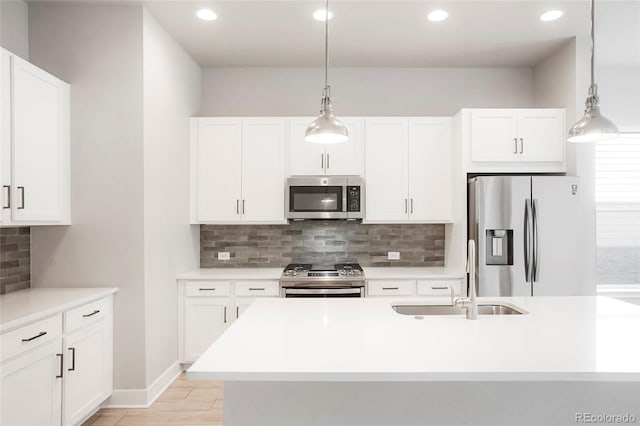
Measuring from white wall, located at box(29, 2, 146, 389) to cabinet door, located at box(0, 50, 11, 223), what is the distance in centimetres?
63

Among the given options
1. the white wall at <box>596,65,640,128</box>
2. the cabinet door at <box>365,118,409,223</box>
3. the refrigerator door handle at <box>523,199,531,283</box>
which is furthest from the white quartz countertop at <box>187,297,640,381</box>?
the white wall at <box>596,65,640,128</box>

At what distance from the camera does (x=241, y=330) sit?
1.78 m

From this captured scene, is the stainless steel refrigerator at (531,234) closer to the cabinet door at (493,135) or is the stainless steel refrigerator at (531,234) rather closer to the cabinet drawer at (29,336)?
the cabinet door at (493,135)

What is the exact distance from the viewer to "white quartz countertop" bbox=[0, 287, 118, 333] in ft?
6.75

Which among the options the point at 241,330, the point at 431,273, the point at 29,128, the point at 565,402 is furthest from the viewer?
the point at 431,273

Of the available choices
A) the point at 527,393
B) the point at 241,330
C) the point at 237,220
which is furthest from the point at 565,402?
the point at 237,220

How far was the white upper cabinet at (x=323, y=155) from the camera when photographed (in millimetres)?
3914

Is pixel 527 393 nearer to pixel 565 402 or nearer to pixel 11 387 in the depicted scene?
pixel 565 402

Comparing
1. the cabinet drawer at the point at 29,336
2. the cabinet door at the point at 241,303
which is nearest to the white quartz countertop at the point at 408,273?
the cabinet door at the point at 241,303

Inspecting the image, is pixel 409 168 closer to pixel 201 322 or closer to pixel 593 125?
pixel 593 125

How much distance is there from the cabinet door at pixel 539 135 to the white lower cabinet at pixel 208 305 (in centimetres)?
254

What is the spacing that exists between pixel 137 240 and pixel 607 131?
9.71 ft

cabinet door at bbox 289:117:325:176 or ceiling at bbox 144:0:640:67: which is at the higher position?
ceiling at bbox 144:0:640:67

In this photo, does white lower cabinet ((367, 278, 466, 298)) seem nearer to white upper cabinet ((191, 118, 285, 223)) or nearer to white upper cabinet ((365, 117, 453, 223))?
white upper cabinet ((365, 117, 453, 223))
